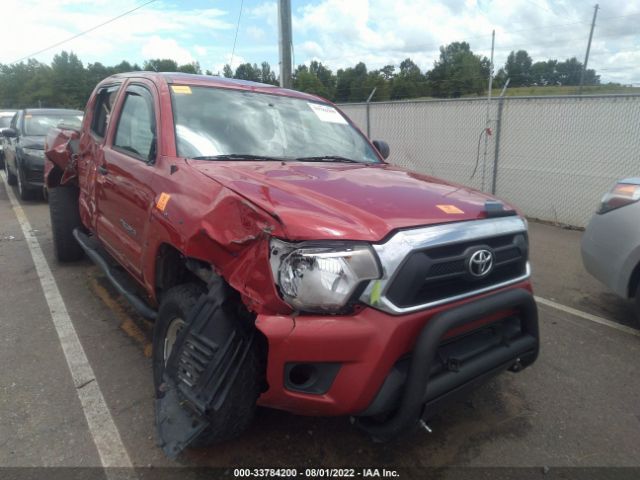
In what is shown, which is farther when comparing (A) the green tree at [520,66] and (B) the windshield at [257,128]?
(A) the green tree at [520,66]

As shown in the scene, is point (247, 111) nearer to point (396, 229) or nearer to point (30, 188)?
point (396, 229)

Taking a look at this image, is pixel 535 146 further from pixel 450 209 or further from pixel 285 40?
pixel 450 209

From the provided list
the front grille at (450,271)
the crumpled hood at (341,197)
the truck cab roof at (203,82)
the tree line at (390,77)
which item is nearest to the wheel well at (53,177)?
the truck cab roof at (203,82)

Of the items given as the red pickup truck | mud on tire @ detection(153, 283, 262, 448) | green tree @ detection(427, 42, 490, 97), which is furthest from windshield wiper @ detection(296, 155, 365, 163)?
green tree @ detection(427, 42, 490, 97)

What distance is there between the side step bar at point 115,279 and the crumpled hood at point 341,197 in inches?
41.7

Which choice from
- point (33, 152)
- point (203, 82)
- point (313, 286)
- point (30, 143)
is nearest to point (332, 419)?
point (313, 286)

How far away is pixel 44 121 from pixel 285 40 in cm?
541

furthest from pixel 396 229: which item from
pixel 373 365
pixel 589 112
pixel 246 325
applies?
pixel 589 112

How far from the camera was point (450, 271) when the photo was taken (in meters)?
2.09

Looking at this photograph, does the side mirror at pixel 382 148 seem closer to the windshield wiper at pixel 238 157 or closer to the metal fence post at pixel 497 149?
the windshield wiper at pixel 238 157

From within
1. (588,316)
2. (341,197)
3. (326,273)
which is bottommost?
(588,316)

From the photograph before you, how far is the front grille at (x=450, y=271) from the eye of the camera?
1.93 metres

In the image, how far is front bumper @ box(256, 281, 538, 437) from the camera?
189 centimetres

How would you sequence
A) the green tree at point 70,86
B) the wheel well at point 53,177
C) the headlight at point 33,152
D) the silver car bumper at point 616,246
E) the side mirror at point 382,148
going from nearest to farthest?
the silver car bumper at point 616,246, the side mirror at point 382,148, the wheel well at point 53,177, the headlight at point 33,152, the green tree at point 70,86
